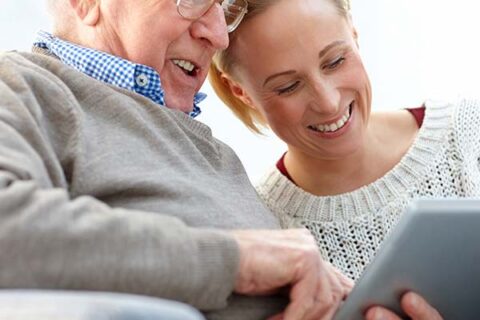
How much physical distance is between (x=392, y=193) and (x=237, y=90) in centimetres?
45

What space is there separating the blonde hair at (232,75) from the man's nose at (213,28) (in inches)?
7.0

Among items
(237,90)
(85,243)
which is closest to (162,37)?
(237,90)

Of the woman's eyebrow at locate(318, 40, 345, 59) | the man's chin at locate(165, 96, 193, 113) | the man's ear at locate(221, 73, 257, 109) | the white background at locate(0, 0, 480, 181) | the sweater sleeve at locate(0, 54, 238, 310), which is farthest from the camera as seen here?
the white background at locate(0, 0, 480, 181)

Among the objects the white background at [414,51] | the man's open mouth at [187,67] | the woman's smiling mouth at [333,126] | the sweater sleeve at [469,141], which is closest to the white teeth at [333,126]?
the woman's smiling mouth at [333,126]

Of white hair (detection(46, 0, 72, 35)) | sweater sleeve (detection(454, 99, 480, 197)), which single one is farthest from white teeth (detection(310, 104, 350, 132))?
white hair (detection(46, 0, 72, 35))

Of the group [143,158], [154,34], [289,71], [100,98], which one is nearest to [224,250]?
[143,158]

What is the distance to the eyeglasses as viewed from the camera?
1.41 metres

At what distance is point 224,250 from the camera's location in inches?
37.0

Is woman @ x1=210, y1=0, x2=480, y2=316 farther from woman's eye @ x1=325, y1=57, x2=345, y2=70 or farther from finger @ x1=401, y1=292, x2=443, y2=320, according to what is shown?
finger @ x1=401, y1=292, x2=443, y2=320

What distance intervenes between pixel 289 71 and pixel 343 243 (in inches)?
16.0

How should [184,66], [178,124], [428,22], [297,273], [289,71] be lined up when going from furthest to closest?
1. [428,22]
2. [289,71]
3. [184,66]
4. [178,124]
5. [297,273]

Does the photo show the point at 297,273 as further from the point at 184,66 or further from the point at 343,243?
the point at 343,243

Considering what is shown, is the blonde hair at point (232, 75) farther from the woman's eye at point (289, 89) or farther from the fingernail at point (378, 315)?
the fingernail at point (378, 315)

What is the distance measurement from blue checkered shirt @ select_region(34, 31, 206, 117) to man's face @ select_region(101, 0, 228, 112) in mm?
49
